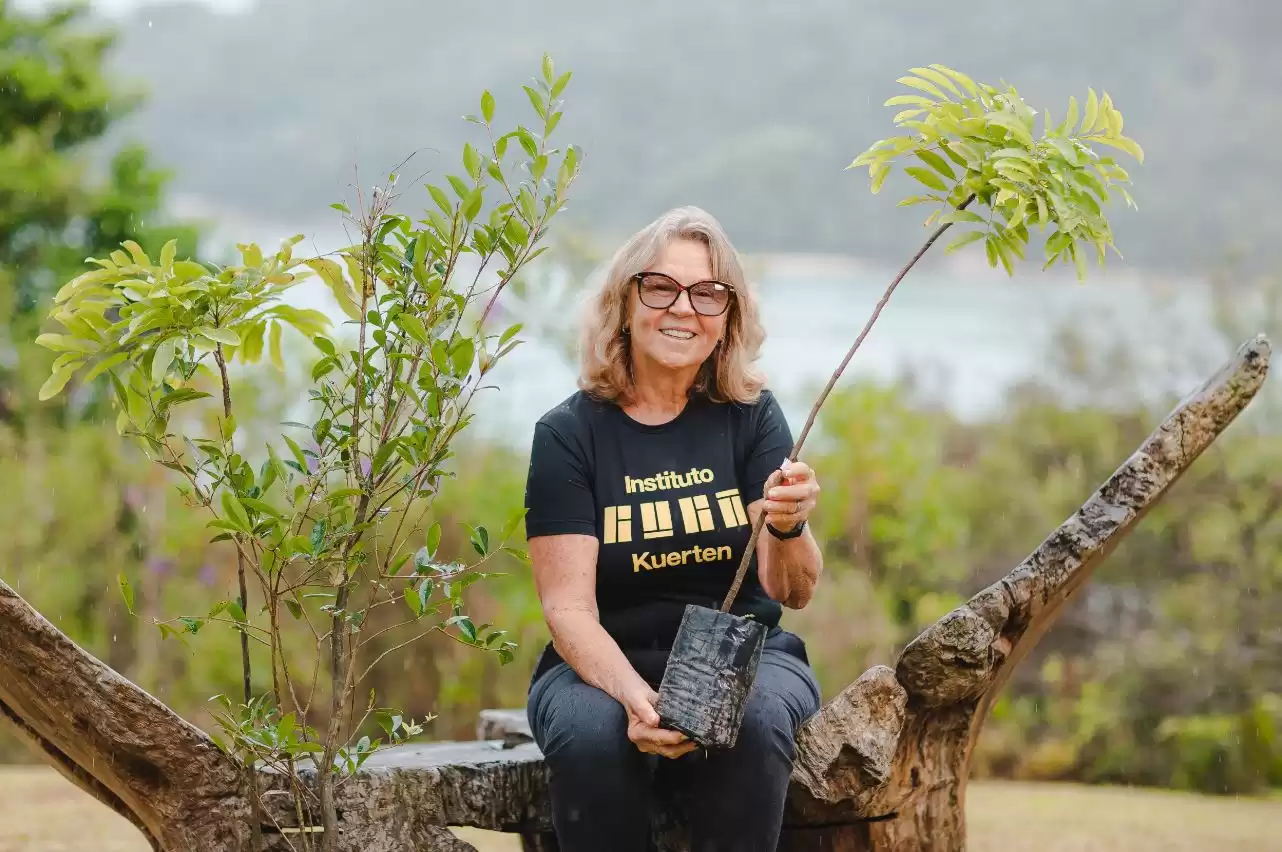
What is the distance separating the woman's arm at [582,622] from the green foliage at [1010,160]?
0.79 m

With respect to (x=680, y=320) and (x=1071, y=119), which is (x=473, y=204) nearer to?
(x=680, y=320)

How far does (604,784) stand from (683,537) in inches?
17.5

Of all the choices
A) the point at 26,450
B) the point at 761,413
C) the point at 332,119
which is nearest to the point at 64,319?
the point at 761,413

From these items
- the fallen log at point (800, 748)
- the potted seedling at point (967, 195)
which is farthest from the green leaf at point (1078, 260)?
the fallen log at point (800, 748)

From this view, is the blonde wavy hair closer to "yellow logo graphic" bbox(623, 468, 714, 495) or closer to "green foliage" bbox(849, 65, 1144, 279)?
"yellow logo graphic" bbox(623, 468, 714, 495)

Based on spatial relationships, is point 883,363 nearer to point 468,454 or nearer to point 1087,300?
point 1087,300

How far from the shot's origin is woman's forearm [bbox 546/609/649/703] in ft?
6.94

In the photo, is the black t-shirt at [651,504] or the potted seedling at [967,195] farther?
the black t-shirt at [651,504]

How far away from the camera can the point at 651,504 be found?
2273mm

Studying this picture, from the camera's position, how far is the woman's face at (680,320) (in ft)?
7.51

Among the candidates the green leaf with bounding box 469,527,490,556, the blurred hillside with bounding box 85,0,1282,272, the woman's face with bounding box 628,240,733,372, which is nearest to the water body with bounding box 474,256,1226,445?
the blurred hillside with bounding box 85,0,1282,272

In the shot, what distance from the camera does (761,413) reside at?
240cm

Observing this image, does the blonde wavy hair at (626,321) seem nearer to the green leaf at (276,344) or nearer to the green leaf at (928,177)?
the green leaf at (928,177)

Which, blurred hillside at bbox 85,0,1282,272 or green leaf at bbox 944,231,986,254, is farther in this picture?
blurred hillside at bbox 85,0,1282,272
